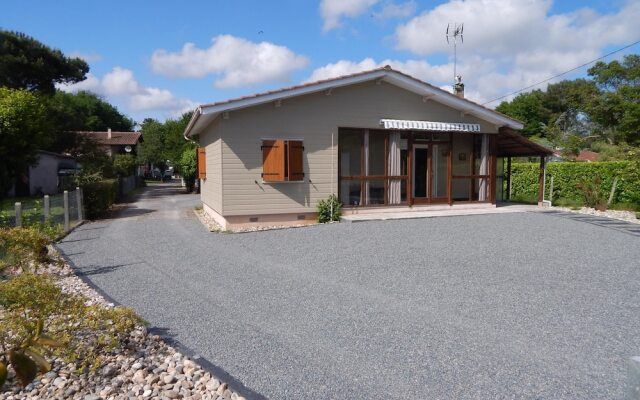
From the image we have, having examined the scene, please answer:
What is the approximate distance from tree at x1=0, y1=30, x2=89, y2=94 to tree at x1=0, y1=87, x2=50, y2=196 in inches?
417

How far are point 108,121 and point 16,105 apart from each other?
5315 centimetres

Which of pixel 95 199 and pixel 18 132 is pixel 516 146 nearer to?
pixel 95 199

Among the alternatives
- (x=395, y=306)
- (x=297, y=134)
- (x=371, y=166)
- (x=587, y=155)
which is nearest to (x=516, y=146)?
(x=371, y=166)

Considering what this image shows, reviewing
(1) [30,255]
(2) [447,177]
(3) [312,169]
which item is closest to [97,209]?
(3) [312,169]

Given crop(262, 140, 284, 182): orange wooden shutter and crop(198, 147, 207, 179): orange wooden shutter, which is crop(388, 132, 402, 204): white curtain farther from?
crop(198, 147, 207, 179): orange wooden shutter

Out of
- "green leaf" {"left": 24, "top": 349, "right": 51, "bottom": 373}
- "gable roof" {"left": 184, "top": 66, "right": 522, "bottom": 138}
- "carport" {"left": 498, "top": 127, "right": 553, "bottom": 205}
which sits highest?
"gable roof" {"left": 184, "top": 66, "right": 522, "bottom": 138}

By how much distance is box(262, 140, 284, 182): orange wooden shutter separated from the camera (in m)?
12.1

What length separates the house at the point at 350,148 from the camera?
12125 millimetres

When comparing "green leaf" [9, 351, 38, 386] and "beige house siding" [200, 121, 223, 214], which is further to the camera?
"beige house siding" [200, 121, 223, 214]

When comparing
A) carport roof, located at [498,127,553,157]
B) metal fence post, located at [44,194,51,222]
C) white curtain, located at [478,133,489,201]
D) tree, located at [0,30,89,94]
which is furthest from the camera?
tree, located at [0,30,89,94]

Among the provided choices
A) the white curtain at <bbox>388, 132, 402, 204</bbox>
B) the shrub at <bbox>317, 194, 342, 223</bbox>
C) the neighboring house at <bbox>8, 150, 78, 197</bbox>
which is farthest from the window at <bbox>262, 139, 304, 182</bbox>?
the neighboring house at <bbox>8, 150, 78, 197</bbox>

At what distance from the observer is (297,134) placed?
1261 cm

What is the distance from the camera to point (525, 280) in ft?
22.1

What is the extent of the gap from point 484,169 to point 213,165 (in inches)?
354
